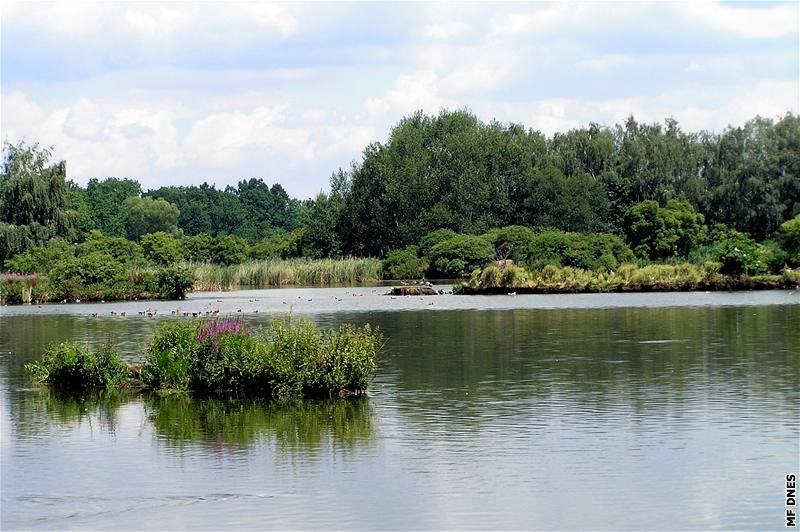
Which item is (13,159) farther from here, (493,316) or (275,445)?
(275,445)

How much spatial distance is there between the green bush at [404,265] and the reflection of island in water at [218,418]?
6312cm

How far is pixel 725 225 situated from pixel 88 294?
162ft

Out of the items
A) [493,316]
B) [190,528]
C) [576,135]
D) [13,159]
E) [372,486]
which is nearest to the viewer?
[190,528]

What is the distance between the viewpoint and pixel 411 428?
60.8 ft

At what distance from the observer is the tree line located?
8781cm

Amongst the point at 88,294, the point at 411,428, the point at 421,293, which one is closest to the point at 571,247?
the point at 421,293

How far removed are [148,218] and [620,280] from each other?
10268cm

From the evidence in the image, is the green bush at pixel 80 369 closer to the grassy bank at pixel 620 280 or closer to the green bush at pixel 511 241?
the grassy bank at pixel 620 280

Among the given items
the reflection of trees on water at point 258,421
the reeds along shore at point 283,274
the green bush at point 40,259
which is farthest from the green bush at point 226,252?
the reflection of trees on water at point 258,421

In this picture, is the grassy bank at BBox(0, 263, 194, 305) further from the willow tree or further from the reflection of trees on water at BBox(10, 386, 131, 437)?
the reflection of trees on water at BBox(10, 386, 131, 437)

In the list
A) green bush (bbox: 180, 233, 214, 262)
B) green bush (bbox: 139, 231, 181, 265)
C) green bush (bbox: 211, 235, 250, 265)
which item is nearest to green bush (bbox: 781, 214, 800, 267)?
green bush (bbox: 139, 231, 181, 265)

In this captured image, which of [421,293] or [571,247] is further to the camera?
[571,247]

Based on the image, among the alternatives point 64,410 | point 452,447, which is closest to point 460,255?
point 64,410

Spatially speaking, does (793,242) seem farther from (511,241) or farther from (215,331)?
(215,331)
